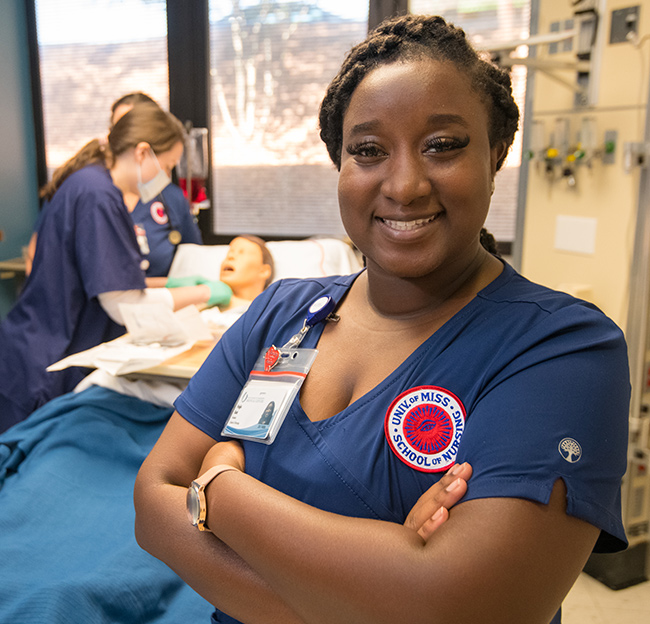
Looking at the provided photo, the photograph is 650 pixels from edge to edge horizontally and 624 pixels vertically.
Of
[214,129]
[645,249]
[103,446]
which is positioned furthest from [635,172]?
[214,129]

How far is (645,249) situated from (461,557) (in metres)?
1.72

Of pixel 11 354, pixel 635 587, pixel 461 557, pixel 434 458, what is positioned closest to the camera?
pixel 461 557

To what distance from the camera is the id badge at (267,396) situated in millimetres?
941

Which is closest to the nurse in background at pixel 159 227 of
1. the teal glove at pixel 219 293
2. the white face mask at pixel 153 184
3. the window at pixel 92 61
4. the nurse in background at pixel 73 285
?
the white face mask at pixel 153 184

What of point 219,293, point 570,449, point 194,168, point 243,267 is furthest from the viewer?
point 194,168

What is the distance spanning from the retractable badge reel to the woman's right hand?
256mm

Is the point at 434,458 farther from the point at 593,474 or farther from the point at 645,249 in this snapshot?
the point at 645,249

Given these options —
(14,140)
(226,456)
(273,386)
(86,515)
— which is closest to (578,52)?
(273,386)

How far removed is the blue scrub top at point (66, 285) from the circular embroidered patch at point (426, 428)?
1764 millimetres

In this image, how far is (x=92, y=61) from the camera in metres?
4.37

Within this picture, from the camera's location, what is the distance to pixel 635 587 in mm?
2246

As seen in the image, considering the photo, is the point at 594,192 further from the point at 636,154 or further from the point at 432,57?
the point at 432,57

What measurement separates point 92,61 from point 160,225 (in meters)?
1.84

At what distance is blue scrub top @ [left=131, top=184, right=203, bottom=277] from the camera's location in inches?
124
